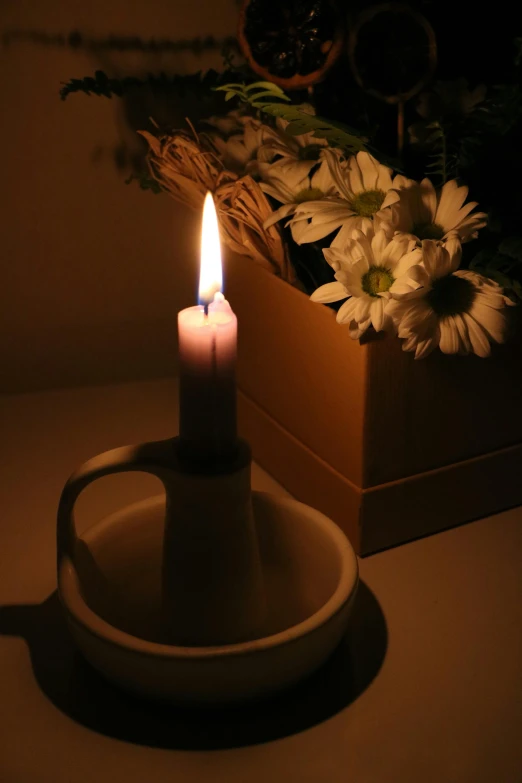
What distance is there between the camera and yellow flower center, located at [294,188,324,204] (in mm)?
662

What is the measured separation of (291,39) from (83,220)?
30 cm

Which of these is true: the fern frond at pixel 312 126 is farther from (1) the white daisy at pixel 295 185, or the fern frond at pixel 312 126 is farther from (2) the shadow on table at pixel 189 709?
(2) the shadow on table at pixel 189 709

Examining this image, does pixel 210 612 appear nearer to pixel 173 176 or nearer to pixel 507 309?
pixel 507 309

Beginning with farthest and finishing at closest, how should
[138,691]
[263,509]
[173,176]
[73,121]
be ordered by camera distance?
1. [73,121]
2. [173,176]
3. [263,509]
4. [138,691]

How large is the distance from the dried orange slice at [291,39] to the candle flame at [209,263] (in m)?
0.25

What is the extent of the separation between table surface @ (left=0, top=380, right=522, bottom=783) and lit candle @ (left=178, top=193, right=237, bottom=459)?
0.16m

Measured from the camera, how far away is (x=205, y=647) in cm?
48

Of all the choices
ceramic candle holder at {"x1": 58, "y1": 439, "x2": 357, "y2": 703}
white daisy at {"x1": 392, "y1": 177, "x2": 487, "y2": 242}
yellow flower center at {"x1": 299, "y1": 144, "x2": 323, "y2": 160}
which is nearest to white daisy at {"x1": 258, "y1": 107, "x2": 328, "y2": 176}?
yellow flower center at {"x1": 299, "y1": 144, "x2": 323, "y2": 160}

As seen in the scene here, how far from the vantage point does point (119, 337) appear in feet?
3.09

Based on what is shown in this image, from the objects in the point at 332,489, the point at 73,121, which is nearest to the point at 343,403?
the point at 332,489

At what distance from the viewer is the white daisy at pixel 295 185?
0.66 metres

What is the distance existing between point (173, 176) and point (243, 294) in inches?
4.6

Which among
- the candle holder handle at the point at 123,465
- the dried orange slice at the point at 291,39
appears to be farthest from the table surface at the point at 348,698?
the dried orange slice at the point at 291,39

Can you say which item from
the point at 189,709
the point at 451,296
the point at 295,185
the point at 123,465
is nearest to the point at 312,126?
the point at 295,185
